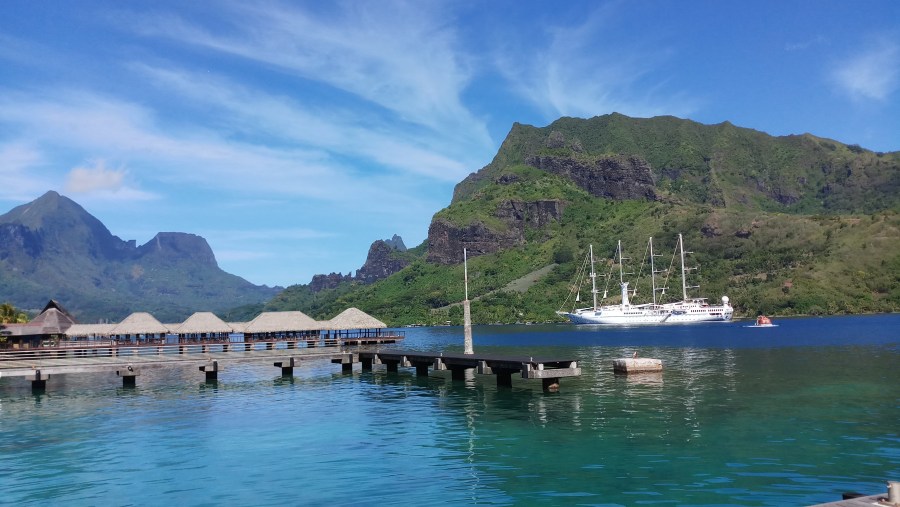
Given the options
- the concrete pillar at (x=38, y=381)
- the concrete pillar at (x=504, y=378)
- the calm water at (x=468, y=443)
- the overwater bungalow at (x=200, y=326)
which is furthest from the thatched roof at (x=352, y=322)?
the concrete pillar at (x=504, y=378)

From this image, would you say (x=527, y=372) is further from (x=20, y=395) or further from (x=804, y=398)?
(x=20, y=395)

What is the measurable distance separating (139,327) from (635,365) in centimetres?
6712

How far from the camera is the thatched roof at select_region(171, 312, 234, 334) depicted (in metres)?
89.7

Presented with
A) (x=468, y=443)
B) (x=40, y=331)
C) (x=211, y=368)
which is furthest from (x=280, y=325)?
(x=468, y=443)

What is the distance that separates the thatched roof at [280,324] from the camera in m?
91.6

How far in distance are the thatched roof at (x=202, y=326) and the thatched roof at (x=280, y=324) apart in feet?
11.0

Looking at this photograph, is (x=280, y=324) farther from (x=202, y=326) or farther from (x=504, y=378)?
(x=504, y=378)

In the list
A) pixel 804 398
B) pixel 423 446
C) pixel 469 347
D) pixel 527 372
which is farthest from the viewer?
pixel 469 347

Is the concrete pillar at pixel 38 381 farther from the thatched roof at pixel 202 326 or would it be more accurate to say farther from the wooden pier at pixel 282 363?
the thatched roof at pixel 202 326

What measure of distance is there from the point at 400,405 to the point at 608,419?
47.8ft

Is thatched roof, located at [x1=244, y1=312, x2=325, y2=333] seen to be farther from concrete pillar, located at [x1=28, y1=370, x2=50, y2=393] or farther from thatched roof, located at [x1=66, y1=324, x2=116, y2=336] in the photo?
concrete pillar, located at [x1=28, y1=370, x2=50, y2=393]

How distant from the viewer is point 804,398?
40.0m

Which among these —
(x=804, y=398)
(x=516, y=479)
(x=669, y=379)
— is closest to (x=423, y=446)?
(x=516, y=479)

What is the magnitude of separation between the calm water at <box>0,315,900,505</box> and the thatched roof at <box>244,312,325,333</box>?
37.6 metres
